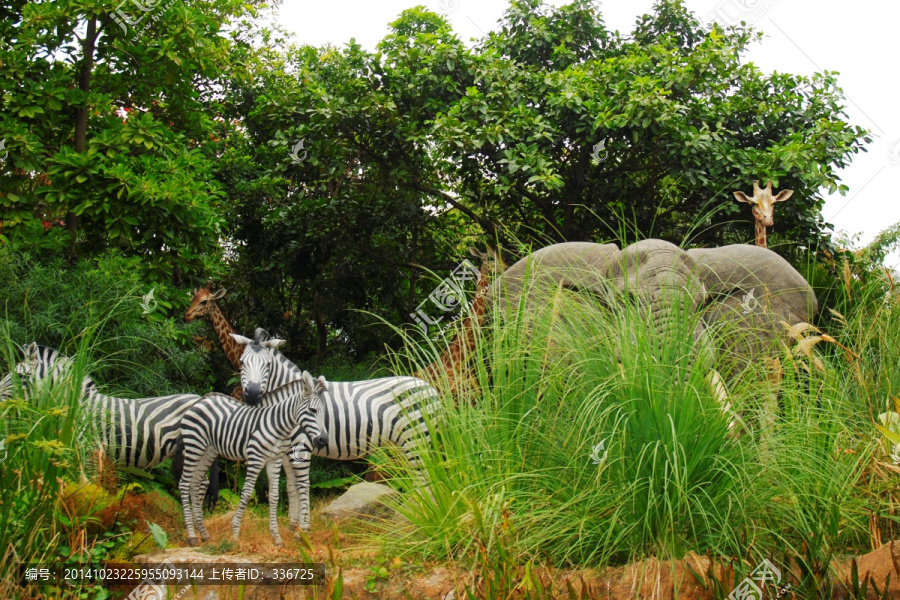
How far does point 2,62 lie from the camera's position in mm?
7238

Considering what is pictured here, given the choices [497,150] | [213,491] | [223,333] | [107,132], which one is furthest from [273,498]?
[497,150]

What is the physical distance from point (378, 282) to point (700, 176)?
4.89 meters

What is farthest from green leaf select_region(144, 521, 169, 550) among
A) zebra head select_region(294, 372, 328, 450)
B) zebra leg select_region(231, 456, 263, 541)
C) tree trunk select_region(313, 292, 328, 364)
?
tree trunk select_region(313, 292, 328, 364)

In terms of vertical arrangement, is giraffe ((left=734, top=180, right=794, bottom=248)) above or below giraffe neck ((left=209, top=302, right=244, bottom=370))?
above

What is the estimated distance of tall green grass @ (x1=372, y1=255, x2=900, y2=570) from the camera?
3711 millimetres

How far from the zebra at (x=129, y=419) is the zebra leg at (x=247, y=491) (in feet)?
2.39

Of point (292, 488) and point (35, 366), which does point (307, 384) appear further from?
point (35, 366)

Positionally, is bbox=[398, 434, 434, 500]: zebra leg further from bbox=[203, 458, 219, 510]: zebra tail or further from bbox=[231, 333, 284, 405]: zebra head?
bbox=[203, 458, 219, 510]: zebra tail

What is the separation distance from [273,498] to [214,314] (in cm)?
367

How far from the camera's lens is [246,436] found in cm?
527

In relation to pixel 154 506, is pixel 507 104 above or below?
above

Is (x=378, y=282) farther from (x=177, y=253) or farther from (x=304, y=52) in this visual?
(x=177, y=253)

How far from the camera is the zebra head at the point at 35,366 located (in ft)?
17.6

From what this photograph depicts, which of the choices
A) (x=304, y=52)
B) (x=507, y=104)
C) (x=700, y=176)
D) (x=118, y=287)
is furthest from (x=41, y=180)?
(x=700, y=176)
